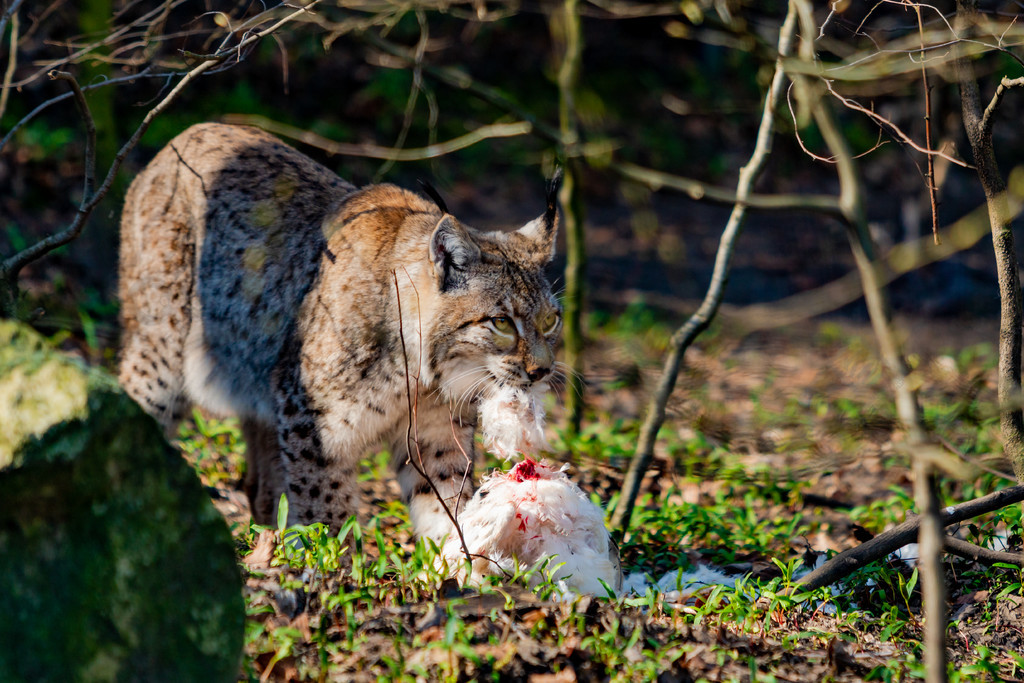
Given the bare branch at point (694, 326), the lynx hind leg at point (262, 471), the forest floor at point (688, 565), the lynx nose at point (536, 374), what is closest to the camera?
the forest floor at point (688, 565)

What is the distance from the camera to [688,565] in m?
4.13

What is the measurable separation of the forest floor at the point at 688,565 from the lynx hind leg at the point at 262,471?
11 cm

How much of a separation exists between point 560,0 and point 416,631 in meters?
6.64

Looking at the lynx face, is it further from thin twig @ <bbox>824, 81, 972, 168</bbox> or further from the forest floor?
thin twig @ <bbox>824, 81, 972, 168</bbox>

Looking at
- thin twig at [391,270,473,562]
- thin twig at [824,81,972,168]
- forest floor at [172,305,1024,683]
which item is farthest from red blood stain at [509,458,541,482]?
thin twig at [824,81,972,168]

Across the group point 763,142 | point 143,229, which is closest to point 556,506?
point 763,142

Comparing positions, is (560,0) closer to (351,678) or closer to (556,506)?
(556,506)

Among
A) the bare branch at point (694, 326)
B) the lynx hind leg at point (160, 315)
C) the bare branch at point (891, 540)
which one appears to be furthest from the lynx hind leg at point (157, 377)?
the bare branch at point (891, 540)

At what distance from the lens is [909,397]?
7.19 feet

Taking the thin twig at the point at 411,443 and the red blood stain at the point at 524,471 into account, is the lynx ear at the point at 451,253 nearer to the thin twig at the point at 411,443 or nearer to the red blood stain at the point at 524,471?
the thin twig at the point at 411,443

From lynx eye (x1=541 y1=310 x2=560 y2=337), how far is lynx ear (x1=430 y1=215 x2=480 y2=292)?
386 millimetres

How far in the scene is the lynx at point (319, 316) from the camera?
3.78m

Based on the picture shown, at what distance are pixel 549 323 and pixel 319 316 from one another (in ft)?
3.48

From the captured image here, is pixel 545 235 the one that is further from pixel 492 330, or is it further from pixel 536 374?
pixel 536 374
